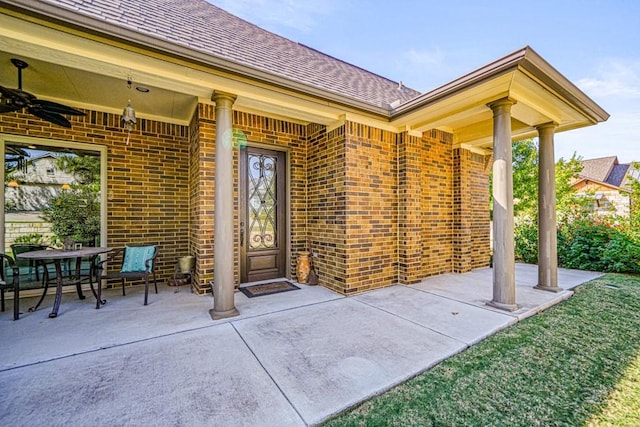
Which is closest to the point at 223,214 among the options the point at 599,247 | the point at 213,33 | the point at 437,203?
the point at 213,33

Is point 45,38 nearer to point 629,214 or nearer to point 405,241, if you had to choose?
point 405,241

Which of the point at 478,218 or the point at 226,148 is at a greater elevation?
the point at 226,148

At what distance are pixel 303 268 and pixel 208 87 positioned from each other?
10.9 feet

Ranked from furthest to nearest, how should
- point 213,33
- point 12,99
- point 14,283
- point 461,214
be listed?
point 461,214, point 213,33, point 14,283, point 12,99

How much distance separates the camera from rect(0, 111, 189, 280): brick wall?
14.6ft

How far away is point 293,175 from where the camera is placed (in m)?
5.29

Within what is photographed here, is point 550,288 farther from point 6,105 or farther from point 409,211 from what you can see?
point 6,105

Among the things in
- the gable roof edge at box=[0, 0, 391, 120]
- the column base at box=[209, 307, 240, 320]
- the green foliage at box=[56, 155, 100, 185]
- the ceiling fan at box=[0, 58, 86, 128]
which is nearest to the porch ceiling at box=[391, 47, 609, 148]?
the gable roof edge at box=[0, 0, 391, 120]

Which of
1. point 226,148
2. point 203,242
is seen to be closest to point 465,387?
point 226,148

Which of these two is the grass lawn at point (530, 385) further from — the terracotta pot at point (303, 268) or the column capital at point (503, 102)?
the terracotta pot at point (303, 268)

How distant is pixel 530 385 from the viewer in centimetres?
212

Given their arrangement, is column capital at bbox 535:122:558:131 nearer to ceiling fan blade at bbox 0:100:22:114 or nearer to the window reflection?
ceiling fan blade at bbox 0:100:22:114

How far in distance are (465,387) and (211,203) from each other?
12.6 ft

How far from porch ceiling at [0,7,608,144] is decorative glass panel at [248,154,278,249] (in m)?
1.05
